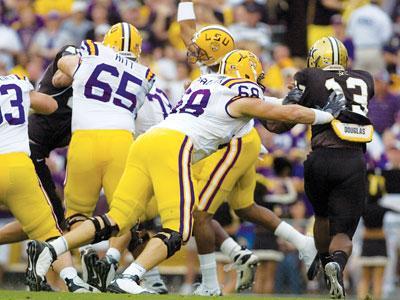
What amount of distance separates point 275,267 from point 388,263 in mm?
1359

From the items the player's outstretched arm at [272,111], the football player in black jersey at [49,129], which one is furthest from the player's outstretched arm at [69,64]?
the player's outstretched arm at [272,111]

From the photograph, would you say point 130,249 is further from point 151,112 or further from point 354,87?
point 354,87

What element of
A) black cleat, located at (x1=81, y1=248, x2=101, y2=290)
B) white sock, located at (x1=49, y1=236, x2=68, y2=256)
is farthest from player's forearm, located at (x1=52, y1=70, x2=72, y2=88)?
white sock, located at (x1=49, y1=236, x2=68, y2=256)

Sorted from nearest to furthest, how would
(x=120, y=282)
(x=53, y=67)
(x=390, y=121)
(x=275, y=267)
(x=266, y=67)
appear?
(x=120, y=282) → (x=53, y=67) → (x=275, y=267) → (x=390, y=121) → (x=266, y=67)

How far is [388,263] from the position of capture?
49.5 ft

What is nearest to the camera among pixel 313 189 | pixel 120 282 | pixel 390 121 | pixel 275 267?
pixel 120 282

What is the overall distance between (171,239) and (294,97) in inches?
65.6

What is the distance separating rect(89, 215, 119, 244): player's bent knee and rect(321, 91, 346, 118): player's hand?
1.94 m

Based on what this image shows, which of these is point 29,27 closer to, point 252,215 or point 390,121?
point 390,121

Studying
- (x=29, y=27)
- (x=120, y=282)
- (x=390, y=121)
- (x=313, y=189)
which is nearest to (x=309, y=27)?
(x=390, y=121)

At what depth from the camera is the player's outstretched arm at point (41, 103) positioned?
10227mm

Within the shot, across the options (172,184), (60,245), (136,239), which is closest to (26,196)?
(60,245)

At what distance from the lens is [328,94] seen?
1022 centimetres

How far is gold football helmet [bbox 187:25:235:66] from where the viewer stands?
11.0 m
